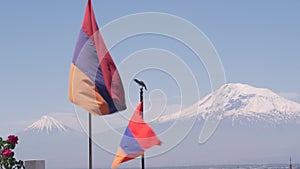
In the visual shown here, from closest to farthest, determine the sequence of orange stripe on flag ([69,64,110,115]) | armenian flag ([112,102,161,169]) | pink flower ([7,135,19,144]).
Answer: orange stripe on flag ([69,64,110,115]) < pink flower ([7,135,19,144]) < armenian flag ([112,102,161,169])

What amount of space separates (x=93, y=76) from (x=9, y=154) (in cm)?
342

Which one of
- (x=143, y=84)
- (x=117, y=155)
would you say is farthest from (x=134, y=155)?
(x=143, y=84)

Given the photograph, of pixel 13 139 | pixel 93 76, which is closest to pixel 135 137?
pixel 13 139

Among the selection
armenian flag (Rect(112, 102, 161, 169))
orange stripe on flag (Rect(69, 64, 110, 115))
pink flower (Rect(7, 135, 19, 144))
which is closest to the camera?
orange stripe on flag (Rect(69, 64, 110, 115))

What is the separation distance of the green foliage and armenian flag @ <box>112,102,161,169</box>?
Answer: 9.40 ft

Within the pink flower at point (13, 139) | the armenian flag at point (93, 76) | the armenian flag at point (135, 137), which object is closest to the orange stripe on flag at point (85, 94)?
the armenian flag at point (93, 76)

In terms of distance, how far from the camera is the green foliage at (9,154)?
56.6 feet

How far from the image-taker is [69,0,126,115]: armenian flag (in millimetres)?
15336

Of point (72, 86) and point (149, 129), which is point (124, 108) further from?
point (149, 129)

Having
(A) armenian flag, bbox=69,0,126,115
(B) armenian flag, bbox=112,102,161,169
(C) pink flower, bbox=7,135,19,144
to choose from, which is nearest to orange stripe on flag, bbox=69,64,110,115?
(A) armenian flag, bbox=69,0,126,115

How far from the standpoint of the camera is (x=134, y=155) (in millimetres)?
19219

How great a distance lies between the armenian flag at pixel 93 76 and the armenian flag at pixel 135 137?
2.98 meters

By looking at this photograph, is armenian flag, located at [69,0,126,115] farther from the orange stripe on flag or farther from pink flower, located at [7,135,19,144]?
pink flower, located at [7,135,19,144]

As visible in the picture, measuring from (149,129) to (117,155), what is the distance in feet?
3.75
